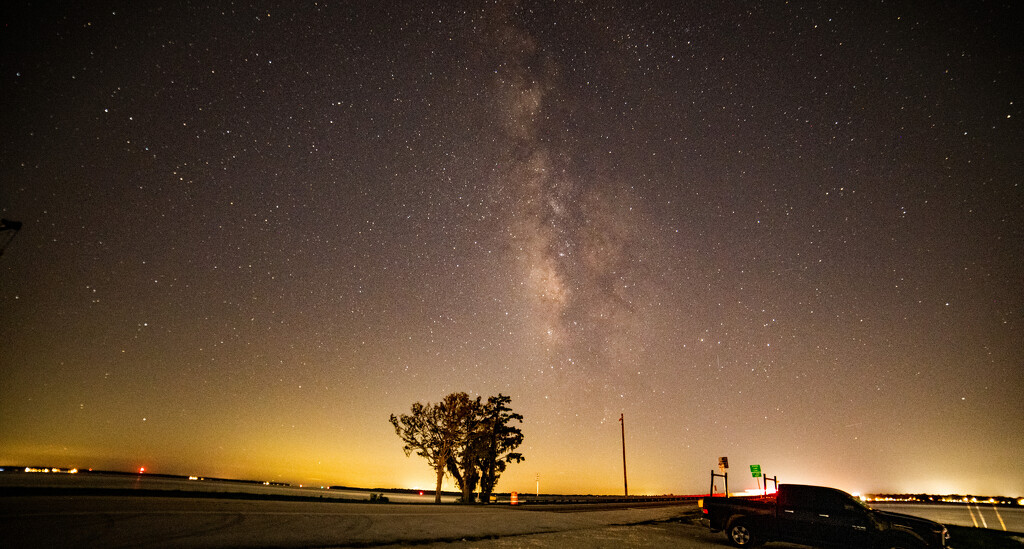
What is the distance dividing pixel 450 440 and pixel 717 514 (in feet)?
78.4

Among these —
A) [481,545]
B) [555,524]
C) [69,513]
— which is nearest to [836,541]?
[555,524]

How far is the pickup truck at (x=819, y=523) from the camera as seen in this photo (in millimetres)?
11180

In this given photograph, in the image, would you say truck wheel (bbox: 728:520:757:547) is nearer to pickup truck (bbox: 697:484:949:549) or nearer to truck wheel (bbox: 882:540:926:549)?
pickup truck (bbox: 697:484:949:549)

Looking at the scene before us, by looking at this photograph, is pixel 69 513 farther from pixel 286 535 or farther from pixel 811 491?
pixel 811 491

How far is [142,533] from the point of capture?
319 inches

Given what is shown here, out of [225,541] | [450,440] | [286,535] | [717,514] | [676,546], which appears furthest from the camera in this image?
[450,440]

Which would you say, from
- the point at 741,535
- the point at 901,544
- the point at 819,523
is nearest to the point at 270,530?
the point at 741,535

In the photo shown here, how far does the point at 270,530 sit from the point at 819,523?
13.2 m

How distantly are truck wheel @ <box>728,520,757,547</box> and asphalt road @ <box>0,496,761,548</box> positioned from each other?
0.53 m

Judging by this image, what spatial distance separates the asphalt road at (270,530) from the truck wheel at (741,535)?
532 millimetres

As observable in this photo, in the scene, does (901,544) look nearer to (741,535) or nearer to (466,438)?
(741,535)

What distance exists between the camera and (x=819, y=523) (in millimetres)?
11789

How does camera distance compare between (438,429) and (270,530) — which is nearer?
(270,530)

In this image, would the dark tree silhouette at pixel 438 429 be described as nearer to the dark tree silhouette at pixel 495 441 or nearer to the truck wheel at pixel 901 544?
the dark tree silhouette at pixel 495 441
